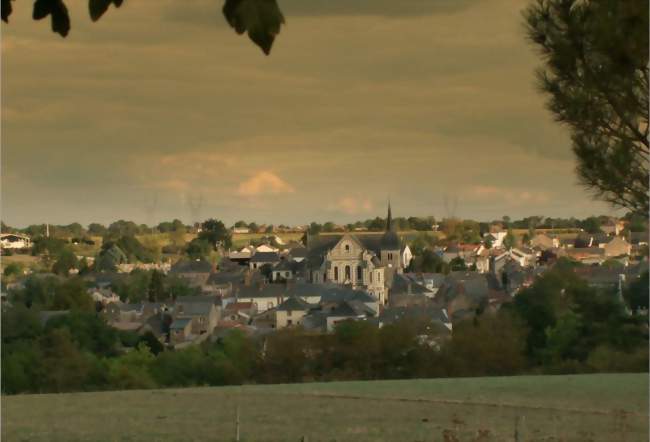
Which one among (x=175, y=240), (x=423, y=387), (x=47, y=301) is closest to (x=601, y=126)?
(x=423, y=387)

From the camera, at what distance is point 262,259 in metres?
121

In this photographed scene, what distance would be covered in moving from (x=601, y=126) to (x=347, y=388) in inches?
324

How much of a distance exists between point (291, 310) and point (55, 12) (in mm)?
76447

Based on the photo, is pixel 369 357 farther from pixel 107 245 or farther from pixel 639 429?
pixel 107 245

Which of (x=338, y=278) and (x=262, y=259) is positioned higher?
(x=262, y=259)

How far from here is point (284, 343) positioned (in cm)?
3562

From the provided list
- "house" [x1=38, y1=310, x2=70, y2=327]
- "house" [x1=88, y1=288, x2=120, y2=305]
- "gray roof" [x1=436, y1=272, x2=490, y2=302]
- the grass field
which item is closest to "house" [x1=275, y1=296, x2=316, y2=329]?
"gray roof" [x1=436, y1=272, x2=490, y2=302]

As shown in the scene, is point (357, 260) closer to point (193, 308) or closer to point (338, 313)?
point (193, 308)

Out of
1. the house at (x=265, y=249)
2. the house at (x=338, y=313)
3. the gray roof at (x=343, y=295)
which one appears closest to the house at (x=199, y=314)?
the house at (x=338, y=313)

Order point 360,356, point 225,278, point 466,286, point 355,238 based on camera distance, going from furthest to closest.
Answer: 1. point 355,238
2. point 225,278
3. point 466,286
4. point 360,356

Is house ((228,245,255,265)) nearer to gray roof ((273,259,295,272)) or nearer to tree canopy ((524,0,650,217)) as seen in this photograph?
gray roof ((273,259,295,272))

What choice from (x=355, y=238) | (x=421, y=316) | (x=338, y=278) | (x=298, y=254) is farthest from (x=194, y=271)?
(x=421, y=316)

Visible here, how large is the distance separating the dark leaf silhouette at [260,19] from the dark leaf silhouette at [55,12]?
22.2 inches

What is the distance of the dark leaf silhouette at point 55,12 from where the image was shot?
127 inches
